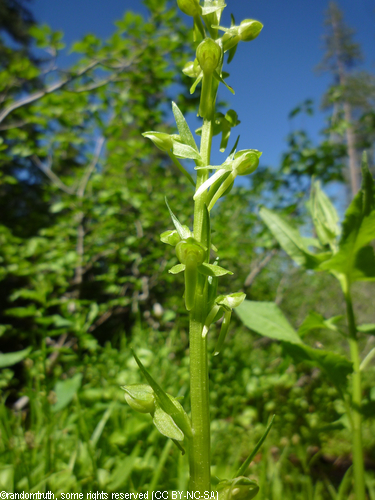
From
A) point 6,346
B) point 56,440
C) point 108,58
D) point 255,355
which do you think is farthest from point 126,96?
point 6,346

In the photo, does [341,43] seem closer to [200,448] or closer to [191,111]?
[191,111]

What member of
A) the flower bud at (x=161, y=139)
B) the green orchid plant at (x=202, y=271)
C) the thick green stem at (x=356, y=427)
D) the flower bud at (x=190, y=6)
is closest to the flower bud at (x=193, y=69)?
the green orchid plant at (x=202, y=271)

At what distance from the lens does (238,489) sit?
562 millimetres

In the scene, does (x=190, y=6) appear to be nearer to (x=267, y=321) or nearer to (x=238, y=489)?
(x=267, y=321)

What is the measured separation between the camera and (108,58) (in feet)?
7.22

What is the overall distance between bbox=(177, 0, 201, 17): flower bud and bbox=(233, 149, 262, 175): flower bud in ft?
1.39

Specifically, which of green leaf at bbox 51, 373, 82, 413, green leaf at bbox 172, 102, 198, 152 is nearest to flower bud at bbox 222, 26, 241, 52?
green leaf at bbox 172, 102, 198, 152

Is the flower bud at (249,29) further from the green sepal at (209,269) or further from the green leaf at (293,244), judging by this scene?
the green sepal at (209,269)

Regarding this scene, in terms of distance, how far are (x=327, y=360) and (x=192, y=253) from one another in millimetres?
546

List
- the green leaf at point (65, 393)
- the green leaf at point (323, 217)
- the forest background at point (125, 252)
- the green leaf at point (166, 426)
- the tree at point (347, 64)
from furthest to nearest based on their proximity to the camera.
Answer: the tree at point (347, 64)
the forest background at point (125, 252)
the green leaf at point (65, 393)
the green leaf at point (323, 217)
the green leaf at point (166, 426)

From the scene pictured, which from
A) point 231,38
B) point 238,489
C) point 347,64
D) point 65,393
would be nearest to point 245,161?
point 231,38

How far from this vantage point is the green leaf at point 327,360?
2.68 ft

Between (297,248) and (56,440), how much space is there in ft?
4.05

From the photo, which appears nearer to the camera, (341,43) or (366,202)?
(366,202)
